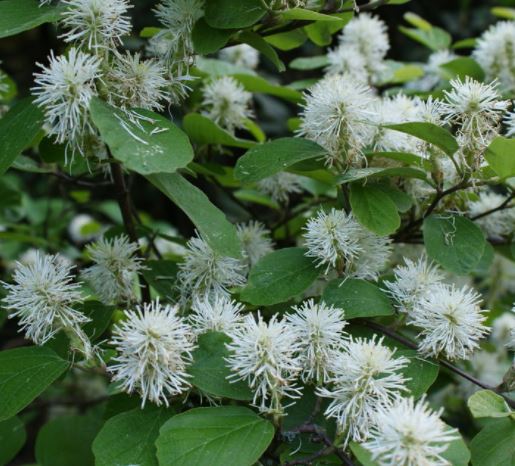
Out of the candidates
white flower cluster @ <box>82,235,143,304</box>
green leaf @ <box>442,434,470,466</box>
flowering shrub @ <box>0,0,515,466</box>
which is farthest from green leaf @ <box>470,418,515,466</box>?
white flower cluster @ <box>82,235,143,304</box>

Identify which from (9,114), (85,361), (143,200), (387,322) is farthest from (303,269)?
(143,200)

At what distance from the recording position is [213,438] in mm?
911

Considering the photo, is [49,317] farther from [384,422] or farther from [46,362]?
[384,422]

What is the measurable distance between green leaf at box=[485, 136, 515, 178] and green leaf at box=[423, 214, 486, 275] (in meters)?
0.10

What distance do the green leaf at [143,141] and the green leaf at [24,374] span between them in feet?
0.96

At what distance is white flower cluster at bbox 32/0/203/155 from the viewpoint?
A: 979 mm

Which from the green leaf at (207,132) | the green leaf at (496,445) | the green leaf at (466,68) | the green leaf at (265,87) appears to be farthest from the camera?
the green leaf at (466,68)

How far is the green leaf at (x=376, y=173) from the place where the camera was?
1.13 m

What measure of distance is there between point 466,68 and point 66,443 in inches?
45.7

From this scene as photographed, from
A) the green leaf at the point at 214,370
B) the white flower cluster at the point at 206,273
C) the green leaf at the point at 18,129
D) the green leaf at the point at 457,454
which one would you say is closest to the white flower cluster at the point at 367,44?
the white flower cluster at the point at 206,273

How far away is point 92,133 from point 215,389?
1.23ft

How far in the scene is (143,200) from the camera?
11.8 ft

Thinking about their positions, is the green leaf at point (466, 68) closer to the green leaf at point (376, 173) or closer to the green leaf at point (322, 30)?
the green leaf at point (322, 30)

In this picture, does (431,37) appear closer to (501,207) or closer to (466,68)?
(466,68)
